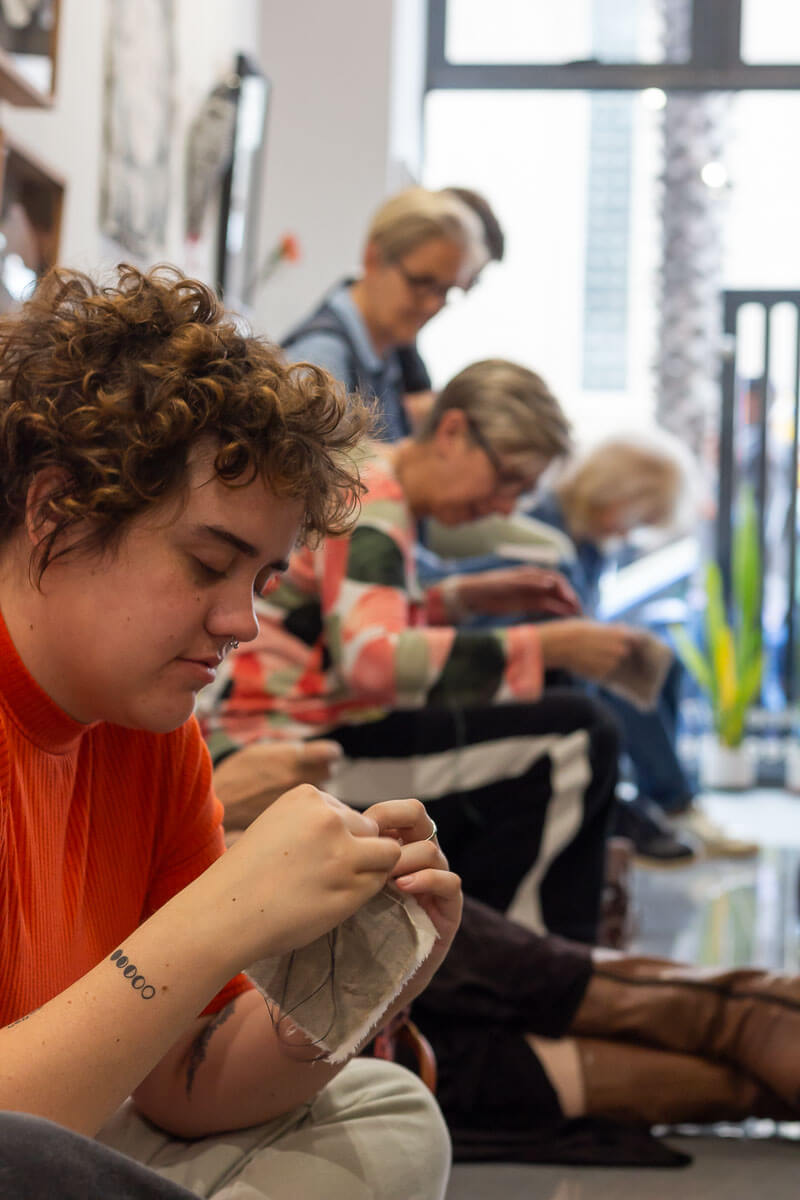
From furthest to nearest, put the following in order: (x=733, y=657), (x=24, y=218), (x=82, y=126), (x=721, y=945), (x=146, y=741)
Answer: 1. (x=733, y=657)
2. (x=721, y=945)
3. (x=82, y=126)
4. (x=24, y=218)
5. (x=146, y=741)

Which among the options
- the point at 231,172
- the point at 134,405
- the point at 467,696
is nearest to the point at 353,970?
the point at 134,405

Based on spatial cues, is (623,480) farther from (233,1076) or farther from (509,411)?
(233,1076)

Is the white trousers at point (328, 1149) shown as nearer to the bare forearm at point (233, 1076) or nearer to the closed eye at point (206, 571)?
the bare forearm at point (233, 1076)

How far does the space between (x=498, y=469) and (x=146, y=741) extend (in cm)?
141

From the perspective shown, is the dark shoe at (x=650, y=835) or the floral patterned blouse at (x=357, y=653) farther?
the dark shoe at (x=650, y=835)

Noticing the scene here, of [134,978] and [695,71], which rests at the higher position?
[695,71]

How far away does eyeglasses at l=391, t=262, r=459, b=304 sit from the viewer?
2934 millimetres

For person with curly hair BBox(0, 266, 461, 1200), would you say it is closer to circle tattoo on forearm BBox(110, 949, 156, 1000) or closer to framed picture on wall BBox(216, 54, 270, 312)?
circle tattoo on forearm BBox(110, 949, 156, 1000)

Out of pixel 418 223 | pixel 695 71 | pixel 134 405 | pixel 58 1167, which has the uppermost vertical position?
pixel 695 71

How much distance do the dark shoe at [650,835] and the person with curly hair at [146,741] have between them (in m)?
3.01

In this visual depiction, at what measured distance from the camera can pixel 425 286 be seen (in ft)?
9.68

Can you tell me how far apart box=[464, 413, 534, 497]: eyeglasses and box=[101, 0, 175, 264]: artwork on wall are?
117 cm

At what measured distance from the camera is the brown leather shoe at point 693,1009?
6.36 feet

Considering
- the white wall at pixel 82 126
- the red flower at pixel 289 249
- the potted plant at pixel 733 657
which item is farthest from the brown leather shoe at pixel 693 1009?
the potted plant at pixel 733 657
